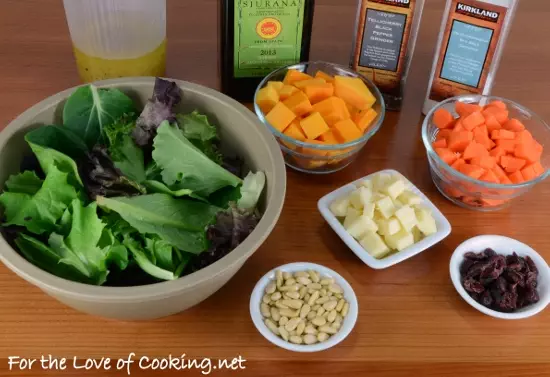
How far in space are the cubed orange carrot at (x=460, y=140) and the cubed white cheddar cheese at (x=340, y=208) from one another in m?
0.18

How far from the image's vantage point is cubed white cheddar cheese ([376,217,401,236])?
85 cm

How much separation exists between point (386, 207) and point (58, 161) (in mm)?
414

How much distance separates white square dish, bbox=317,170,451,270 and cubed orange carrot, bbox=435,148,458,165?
6 cm

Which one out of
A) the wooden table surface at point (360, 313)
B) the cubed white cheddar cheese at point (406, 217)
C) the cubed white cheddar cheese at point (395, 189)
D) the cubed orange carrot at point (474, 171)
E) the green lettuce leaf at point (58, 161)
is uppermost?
the green lettuce leaf at point (58, 161)

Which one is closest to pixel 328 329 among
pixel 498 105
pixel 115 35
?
pixel 498 105

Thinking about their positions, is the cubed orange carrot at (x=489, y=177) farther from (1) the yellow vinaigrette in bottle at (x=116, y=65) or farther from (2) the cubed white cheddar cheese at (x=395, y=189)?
(1) the yellow vinaigrette in bottle at (x=116, y=65)

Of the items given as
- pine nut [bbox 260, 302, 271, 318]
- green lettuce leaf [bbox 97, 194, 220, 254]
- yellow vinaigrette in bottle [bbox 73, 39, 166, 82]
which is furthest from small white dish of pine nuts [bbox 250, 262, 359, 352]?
yellow vinaigrette in bottle [bbox 73, 39, 166, 82]

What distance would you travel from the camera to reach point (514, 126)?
95cm

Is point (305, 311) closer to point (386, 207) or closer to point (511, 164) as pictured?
point (386, 207)

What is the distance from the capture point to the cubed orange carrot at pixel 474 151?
91 centimetres

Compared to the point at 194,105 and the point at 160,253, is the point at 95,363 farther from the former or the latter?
the point at 194,105

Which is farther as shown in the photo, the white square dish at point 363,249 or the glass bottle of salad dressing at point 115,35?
the glass bottle of salad dressing at point 115,35

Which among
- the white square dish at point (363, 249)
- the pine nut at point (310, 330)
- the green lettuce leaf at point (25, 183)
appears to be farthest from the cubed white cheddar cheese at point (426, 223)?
the green lettuce leaf at point (25, 183)

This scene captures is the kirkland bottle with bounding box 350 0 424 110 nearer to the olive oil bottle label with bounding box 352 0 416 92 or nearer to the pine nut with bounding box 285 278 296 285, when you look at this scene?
the olive oil bottle label with bounding box 352 0 416 92
